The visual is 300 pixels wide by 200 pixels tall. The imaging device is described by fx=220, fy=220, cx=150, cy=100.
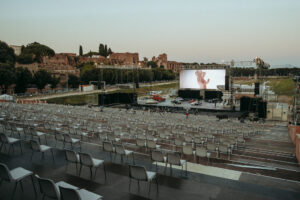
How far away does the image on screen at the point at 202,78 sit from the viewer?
37.5 meters

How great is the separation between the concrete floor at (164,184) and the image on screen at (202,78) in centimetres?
3379

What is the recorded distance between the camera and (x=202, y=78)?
39.0m

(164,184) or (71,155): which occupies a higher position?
(71,155)

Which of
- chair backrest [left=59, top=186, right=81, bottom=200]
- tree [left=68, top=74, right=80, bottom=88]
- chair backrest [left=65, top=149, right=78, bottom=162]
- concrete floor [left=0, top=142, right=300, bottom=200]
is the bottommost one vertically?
concrete floor [left=0, top=142, right=300, bottom=200]

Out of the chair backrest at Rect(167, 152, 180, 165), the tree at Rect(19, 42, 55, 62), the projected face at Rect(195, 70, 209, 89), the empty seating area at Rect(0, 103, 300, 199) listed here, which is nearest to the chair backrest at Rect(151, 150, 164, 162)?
the empty seating area at Rect(0, 103, 300, 199)

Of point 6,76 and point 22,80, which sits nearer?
point 6,76

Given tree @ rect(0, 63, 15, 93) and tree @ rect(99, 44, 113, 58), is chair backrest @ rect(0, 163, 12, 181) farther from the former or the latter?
tree @ rect(99, 44, 113, 58)

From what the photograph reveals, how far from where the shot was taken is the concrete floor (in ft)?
13.5

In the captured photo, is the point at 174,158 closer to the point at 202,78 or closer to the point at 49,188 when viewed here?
the point at 49,188

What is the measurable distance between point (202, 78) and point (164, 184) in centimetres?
3600

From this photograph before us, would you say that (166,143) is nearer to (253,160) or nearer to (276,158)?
(253,160)

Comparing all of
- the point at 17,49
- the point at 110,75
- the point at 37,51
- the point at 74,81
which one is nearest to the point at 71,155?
the point at 74,81

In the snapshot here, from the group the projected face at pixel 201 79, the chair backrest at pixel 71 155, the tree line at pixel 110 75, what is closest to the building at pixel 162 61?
the tree line at pixel 110 75

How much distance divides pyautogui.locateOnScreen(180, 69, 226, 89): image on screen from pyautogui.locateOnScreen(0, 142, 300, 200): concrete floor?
111 ft
